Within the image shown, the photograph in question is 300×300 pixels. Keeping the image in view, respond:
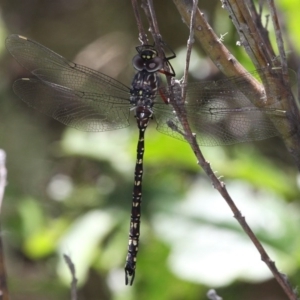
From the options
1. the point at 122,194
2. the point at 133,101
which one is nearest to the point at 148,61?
the point at 133,101

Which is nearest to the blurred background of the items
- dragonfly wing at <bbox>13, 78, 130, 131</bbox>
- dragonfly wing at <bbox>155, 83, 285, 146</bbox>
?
dragonfly wing at <bbox>155, 83, 285, 146</bbox>

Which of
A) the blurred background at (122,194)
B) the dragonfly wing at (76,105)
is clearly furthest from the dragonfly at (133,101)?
the blurred background at (122,194)

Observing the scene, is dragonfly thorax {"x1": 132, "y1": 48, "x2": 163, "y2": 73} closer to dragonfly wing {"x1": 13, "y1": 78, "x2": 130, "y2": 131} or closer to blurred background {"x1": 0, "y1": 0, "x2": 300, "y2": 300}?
dragonfly wing {"x1": 13, "y1": 78, "x2": 130, "y2": 131}

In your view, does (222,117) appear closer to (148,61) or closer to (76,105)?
(148,61)

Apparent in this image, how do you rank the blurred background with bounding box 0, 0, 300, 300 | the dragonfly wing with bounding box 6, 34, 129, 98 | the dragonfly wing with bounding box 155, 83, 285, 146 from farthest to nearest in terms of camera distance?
1. the blurred background with bounding box 0, 0, 300, 300
2. the dragonfly wing with bounding box 6, 34, 129, 98
3. the dragonfly wing with bounding box 155, 83, 285, 146

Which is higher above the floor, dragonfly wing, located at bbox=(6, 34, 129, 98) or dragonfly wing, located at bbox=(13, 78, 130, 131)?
dragonfly wing, located at bbox=(6, 34, 129, 98)

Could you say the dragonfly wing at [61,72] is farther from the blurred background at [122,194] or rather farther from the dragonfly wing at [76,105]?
the blurred background at [122,194]

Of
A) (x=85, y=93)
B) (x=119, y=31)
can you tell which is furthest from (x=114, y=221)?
(x=119, y=31)
